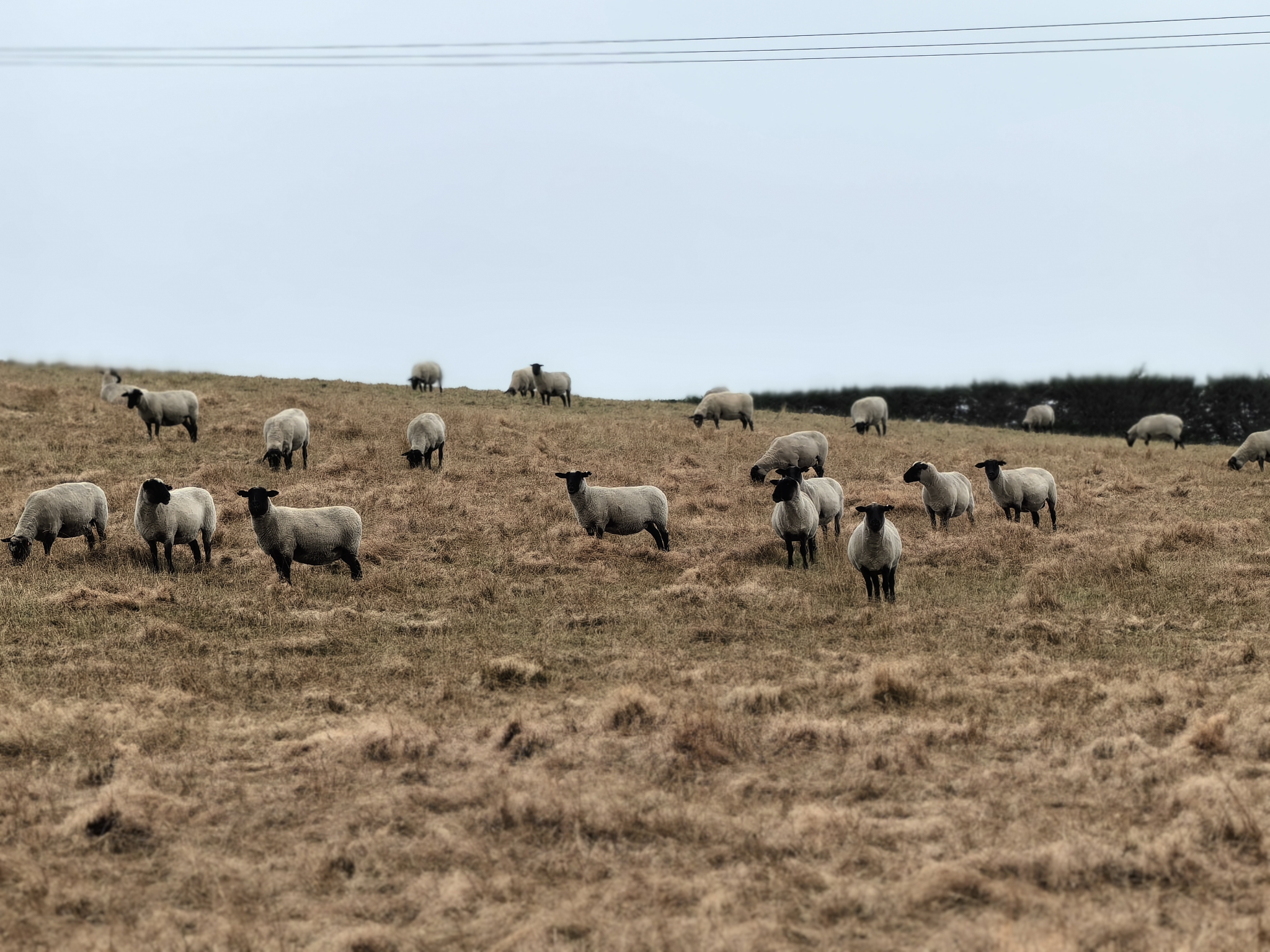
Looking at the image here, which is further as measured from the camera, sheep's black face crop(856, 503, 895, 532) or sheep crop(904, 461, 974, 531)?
sheep crop(904, 461, 974, 531)

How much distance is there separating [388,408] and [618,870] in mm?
27967

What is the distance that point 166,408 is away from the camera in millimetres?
25016

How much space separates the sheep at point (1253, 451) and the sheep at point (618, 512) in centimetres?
2051

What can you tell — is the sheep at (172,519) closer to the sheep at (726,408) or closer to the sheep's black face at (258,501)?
the sheep's black face at (258,501)

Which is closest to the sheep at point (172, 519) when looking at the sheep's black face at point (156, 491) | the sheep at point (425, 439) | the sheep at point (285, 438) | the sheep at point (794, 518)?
the sheep's black face at point (156, 491)

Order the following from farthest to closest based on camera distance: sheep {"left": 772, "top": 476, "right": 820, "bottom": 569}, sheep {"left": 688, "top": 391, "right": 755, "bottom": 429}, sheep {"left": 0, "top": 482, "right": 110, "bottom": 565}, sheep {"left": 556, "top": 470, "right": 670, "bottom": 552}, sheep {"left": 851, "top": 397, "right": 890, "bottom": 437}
Answer: sheep {"left": 851, "top": 397, "right": 890, "bottom": 437}, sheep {"left": 688, "top": 391, "right": 755, "bottom": 429}, sheep {"left": 556, "top": 470, "right": 670, "bottom": 552}, sheep {"left": 772, "top": 476, "right": 820, "bottom": 569}, sheep {"left": 0, "top": 482, "right": 110, "bottom": 565}

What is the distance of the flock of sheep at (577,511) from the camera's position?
1344 cm

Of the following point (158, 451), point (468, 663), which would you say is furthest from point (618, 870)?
point (158, 451)

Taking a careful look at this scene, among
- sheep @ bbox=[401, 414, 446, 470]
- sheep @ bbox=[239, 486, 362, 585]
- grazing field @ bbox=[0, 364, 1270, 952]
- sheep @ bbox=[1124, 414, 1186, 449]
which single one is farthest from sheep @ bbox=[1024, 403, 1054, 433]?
sheep @ bbox=[239, 486, 362, 585]

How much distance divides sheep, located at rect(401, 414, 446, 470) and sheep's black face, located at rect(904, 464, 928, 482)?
1122 cm

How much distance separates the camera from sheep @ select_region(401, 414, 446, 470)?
73.3 feet

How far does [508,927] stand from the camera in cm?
518

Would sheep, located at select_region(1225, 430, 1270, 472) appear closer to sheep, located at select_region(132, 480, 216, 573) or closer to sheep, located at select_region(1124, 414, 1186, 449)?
sheep, located at select_region(1124, 414, 1186, 449)

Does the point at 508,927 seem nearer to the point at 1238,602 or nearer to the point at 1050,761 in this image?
the point at 1050,761
